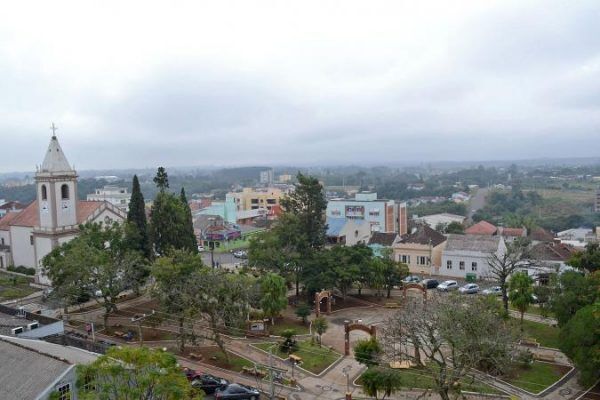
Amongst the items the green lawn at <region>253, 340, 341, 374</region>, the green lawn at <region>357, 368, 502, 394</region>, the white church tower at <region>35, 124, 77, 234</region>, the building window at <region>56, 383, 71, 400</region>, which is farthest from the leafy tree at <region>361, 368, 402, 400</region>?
the white church tower at <region>35, 124, 77, 234</region>

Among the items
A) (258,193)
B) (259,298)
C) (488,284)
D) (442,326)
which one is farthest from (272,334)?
(258,193)

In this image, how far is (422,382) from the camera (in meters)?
25.8

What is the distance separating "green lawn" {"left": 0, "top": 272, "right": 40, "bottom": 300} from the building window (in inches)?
1026

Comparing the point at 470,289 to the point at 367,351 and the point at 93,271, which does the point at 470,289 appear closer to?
the point at 367,351

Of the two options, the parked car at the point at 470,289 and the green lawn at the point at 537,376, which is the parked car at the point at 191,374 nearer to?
the green lawn at the point at 537,376

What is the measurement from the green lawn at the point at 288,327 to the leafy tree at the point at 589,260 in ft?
58.2

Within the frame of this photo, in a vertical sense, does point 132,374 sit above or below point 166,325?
above

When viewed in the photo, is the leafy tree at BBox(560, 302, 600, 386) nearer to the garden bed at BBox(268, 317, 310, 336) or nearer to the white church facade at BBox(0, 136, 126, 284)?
the garden bed at BBox(268, 317, 310, 336)

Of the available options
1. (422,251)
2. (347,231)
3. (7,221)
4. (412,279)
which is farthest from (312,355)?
(7,221)

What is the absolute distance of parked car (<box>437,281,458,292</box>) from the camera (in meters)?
45.0

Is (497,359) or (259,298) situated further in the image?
(259,298)

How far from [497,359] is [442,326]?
9.78ft

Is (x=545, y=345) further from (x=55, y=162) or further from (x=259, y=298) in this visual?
(x=55, y=162)

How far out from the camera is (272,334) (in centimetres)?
3341
